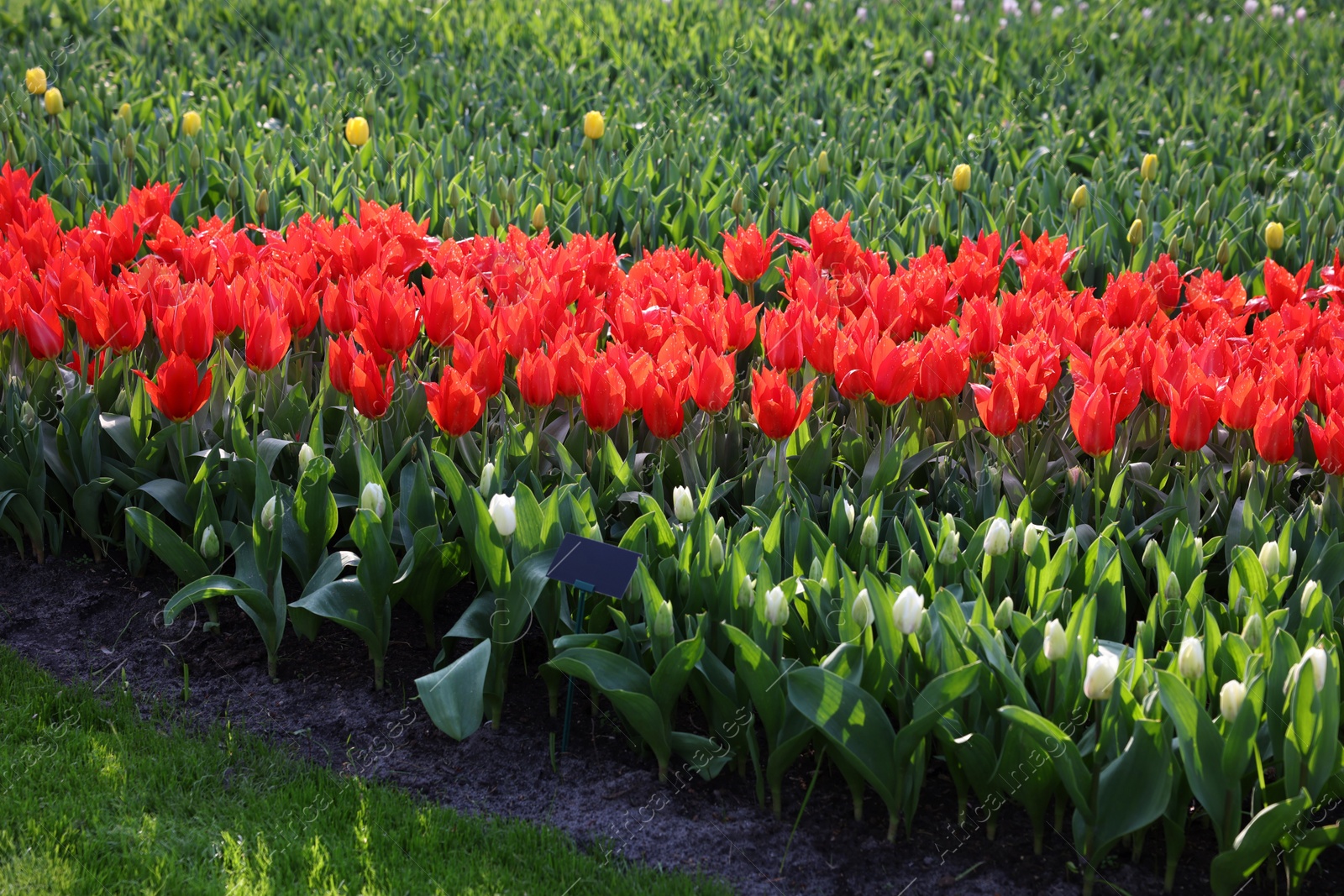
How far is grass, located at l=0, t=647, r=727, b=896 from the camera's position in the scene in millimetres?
2191

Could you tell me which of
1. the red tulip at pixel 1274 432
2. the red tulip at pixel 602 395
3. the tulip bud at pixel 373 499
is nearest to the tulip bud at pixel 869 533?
the red tulip at pixel 602 395

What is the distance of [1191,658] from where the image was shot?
1996 mm

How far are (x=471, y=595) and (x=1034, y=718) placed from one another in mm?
1502

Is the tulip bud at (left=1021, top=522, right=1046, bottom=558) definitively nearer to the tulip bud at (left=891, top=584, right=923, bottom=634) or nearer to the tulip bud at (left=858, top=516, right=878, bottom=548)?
the tulip bud at (left=858, top=516, right=878, bottom=548)

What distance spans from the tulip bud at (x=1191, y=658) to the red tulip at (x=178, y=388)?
2051 mm

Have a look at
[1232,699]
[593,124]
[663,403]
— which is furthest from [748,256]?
[1232,699]

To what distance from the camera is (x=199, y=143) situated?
5703 mm

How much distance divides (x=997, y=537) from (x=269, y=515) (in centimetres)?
147

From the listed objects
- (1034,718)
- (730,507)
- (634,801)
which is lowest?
(634,801)

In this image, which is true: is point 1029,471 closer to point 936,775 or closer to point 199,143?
point 936,775

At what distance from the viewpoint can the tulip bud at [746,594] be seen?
230 centimetres

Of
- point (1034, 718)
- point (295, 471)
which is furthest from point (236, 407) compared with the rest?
point (1034, 718)

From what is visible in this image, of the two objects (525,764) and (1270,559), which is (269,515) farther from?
(1270,559)

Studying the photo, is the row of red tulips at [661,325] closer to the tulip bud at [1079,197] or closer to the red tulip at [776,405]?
→ the red tulip at [776,405]
